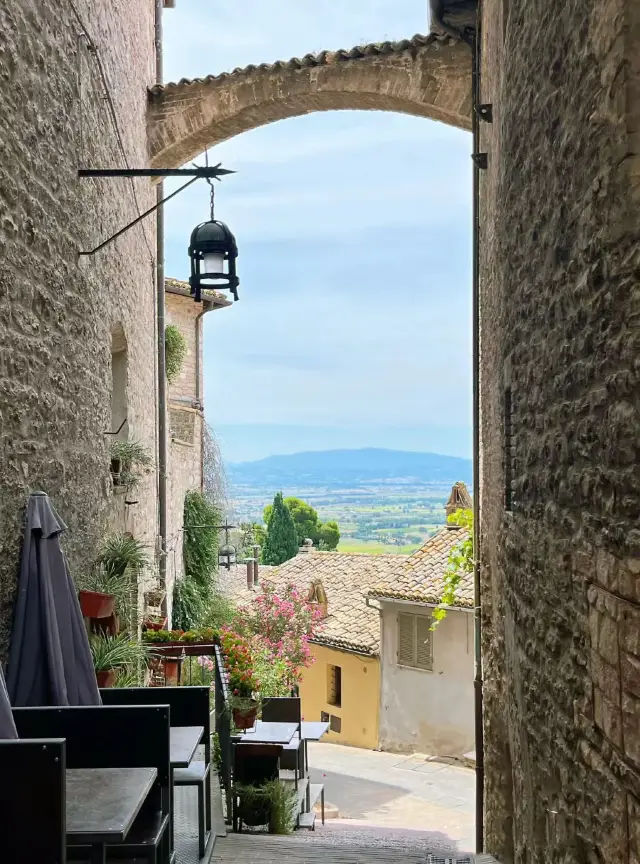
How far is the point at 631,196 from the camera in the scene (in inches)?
93.0

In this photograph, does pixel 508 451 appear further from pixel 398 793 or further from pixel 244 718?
pixel 398 793

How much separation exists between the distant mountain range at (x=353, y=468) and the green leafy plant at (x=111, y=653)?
104614 mm

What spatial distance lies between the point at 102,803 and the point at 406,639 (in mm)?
14972

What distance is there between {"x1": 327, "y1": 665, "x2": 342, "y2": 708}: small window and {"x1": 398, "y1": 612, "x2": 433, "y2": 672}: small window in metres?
2.87

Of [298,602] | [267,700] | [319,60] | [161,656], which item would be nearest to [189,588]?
[267,700]

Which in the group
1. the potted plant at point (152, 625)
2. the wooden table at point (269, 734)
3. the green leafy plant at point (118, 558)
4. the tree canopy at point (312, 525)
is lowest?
the tree canopy at point (312, 525)

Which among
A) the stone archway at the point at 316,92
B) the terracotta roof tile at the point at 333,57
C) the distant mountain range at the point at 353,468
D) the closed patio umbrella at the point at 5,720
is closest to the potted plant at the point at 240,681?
the closed patio umbrella at the point at 5,720

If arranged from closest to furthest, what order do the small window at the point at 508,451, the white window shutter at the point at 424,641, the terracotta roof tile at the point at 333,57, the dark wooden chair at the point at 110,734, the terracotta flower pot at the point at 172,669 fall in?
the dark wooden chair at the point at 110,734 → the small window at the point at 508,451 → the terracotta flower pot at the point at 172,669 → the terracotta roof tile at the point at 333,57 → the white window shutter at the point at 424,641

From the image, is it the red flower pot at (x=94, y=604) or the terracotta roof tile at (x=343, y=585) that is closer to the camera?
the red flower pot at (x=94, y=604)

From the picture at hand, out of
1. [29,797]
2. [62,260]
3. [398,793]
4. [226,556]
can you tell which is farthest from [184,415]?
[29,797]

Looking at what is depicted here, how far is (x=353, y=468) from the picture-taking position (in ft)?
514

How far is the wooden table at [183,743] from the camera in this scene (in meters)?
4.16

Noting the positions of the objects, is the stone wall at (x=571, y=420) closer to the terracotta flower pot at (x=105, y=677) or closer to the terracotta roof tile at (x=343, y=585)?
the terracotta flower pot at (x=105, y=677)

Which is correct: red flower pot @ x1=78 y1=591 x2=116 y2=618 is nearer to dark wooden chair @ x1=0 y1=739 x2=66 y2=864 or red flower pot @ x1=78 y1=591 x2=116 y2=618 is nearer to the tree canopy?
dark wooden chair @ x1=0 y1=739 x2=66 y2=864
